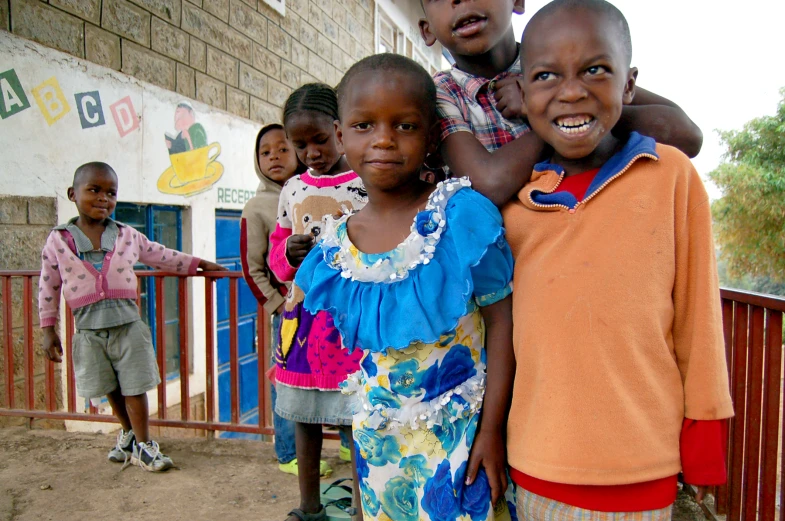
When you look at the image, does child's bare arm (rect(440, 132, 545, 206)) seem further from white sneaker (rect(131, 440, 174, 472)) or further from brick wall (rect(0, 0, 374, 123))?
brick wall (rect(0, 0, 374, 123))

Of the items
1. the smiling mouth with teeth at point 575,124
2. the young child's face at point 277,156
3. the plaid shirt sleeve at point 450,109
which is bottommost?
the smiling mouth with teeth at point 575,124

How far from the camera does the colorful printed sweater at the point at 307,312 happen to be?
2229mm

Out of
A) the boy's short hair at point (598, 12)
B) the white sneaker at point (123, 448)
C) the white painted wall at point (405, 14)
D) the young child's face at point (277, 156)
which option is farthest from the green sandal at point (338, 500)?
the white painted wall at point (405, 14)

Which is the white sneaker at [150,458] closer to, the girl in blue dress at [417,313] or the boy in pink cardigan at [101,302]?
the boy in pink cardigan at [101,302]

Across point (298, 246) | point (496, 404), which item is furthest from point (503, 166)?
point (298, 246)

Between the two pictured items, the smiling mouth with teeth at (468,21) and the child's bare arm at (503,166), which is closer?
the child's bare arm at (503,166)

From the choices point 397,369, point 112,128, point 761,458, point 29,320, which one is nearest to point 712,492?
point 761,458

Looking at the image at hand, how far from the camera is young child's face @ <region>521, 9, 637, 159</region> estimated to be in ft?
4.01

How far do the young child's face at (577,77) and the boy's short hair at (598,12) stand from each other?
0.01 metres

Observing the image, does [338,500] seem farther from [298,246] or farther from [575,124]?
[575,124]

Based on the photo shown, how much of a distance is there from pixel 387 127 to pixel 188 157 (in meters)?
5.24

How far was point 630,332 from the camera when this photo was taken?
1.18 metres

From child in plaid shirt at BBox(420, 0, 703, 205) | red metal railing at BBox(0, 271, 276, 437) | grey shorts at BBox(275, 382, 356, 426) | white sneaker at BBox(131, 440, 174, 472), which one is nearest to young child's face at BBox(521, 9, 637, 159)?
child in plaid shirt at BBox(420, 0, 703, 205)

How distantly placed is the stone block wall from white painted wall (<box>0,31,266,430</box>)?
4.4 inches
